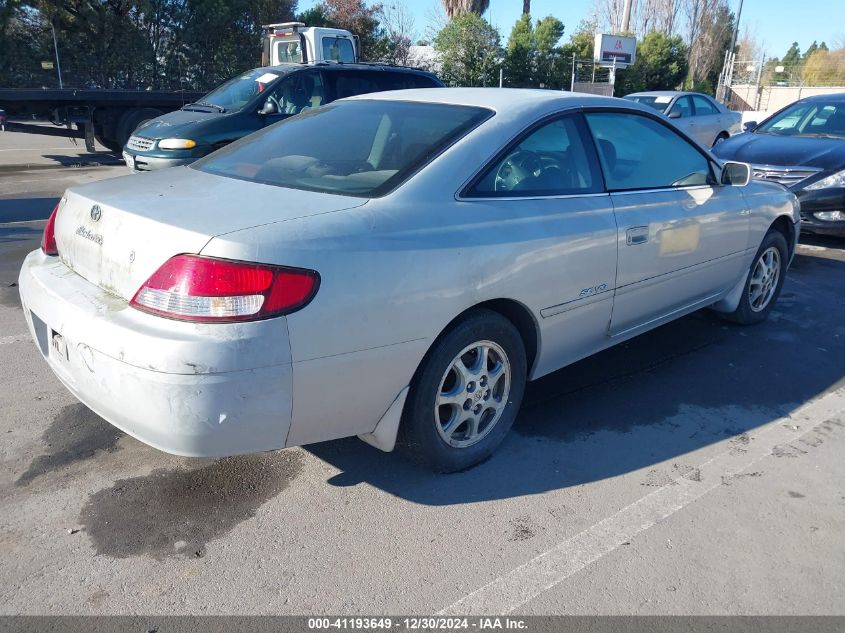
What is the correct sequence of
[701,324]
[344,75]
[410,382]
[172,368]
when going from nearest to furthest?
1. [172,368]
2. [410,382]
3. [701,324]
4. [344,75]

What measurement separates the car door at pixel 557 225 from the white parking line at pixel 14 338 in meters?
3.32

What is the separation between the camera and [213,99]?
34.7ft

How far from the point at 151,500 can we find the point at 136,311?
35.4 inches

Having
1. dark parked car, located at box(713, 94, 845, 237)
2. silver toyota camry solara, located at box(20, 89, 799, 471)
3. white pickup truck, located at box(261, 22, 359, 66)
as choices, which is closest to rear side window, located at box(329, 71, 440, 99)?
dark parked car, located at box(713, 94, 845, 237)

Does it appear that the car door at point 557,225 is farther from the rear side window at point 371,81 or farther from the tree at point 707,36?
the tree at point 707,36

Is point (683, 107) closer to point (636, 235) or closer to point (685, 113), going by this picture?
point (685, 113)

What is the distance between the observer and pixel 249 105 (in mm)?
9836

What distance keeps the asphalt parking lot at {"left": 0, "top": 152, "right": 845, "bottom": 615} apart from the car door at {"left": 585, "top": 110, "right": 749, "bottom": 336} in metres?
0.61

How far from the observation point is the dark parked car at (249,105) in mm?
9281

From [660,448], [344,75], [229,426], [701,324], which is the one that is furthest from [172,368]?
[344,75]

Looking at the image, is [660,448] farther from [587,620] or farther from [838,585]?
[587,620]

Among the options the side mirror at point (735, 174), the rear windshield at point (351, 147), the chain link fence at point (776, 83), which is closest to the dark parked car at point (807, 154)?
the side mirror at point (735, 174)

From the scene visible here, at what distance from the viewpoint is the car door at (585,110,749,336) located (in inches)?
146

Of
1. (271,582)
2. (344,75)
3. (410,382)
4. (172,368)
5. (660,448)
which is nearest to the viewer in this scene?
(172,368)
